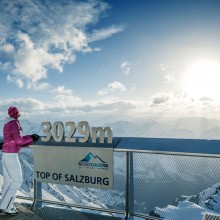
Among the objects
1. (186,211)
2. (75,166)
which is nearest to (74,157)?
(75,166)

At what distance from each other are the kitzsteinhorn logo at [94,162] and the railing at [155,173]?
0.93 feet

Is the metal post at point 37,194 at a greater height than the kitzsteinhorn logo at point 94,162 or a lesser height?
lesser

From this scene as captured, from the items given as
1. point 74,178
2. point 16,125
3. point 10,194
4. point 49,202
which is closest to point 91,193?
point 74,178

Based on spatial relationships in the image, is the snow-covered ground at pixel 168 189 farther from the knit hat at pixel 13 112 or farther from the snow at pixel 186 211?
the knit hat at pixel 13 112

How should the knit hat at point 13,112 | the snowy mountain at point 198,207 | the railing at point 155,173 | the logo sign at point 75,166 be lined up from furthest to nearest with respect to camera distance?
the logo sign at point 75,166 → the knit hat at point 13,112 → the railing at point 155,173 → the snowy mountain at point 198,207

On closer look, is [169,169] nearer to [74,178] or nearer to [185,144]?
[185,144]

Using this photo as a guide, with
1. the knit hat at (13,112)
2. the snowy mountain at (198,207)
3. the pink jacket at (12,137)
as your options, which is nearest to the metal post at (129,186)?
the snowy mountain at (198,207)

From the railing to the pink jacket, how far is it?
171 cm

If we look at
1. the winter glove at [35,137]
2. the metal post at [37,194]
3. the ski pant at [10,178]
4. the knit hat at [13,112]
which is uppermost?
the knit hat at [13,112]

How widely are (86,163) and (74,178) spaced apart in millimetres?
509

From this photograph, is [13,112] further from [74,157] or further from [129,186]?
[129,186]

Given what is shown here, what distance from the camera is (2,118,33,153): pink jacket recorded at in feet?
21.3

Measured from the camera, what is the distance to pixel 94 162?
6828 millimetres

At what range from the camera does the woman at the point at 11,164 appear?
6.50 meters
